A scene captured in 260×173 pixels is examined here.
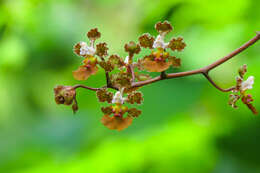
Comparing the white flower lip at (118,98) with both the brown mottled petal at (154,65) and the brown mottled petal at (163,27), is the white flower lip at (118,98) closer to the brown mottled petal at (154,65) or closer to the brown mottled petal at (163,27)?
the brown mottled petal at (154,65)

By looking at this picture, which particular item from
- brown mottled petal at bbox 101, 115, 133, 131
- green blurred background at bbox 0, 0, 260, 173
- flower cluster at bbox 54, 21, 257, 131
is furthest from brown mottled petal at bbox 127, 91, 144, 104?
green blurred background at bbox 0, 0, 260, 173

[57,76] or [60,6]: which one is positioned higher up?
[60,6]

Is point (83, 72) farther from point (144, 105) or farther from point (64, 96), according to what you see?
point (144, 105)

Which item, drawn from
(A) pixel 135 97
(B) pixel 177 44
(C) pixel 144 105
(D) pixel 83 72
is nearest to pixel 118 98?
(A) pixel 135 97

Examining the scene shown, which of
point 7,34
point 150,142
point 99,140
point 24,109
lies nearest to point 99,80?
point 99,140

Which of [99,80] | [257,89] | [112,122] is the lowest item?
[112,122]

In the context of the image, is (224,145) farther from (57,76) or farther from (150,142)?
(57,76)
